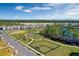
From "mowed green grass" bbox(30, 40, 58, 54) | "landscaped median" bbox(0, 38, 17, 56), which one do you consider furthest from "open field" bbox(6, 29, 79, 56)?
"landscaped median" bbox(0, 38, 17, 56)

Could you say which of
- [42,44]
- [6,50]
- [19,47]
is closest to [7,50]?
[6,50]

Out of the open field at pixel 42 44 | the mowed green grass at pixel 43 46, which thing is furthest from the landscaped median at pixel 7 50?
the mowed green grass at pixel 43 46

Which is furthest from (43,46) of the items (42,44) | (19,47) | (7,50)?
(7,50)

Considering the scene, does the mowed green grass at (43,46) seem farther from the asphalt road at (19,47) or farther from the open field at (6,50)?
the open field at (6,50)

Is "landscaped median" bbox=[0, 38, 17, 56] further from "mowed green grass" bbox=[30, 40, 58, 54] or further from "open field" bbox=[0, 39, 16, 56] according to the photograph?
"mowed green grass" bbox=[30, 40, 58, 54]

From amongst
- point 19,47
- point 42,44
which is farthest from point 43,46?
point 19,47

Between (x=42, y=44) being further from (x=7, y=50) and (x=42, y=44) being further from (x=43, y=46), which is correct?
(x=7, y=50)

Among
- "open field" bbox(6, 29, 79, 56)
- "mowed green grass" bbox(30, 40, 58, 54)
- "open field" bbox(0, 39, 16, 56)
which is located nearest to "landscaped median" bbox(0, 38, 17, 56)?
"open field" bbox(0, 39, 16, 56)
